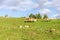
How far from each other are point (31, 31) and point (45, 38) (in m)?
2.97

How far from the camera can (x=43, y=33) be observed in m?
25.7

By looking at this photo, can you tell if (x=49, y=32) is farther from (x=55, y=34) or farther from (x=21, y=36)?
(x=21, y=36)

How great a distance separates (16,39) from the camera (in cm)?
2292

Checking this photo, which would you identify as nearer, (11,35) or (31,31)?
(11,35)

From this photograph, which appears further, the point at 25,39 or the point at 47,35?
the point at 47,35

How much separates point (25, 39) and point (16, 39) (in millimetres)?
1156

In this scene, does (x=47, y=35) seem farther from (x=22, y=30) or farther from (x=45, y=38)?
(x=22, y=30)

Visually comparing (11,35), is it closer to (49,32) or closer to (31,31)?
(31,31)

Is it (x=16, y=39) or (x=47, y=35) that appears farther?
(x=47, y=35)

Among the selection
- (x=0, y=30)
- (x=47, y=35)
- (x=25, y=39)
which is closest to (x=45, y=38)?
(x=47, y=35)

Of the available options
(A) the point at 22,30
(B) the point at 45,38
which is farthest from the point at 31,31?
(B) the point at 45,38

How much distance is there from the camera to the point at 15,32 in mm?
25172

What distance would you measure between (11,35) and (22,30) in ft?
8.77

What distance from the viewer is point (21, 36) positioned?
78.6 feet
